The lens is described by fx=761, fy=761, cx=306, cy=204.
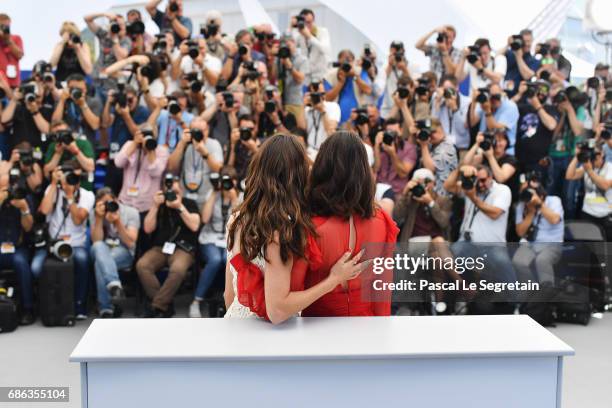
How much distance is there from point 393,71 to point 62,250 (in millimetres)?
3196

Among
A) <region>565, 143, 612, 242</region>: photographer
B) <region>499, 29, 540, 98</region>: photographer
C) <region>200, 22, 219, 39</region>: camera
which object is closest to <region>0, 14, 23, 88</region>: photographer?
<region>200, 22, 219, 39</region>: camera

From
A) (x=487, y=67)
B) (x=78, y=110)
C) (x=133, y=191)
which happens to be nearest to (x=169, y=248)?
(x=133, y=191)

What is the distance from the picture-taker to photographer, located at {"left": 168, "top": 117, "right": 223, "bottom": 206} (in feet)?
18.9

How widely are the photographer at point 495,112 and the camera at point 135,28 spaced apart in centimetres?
284

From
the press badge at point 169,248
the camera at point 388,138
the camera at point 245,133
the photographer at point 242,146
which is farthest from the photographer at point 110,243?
the camera at point 388,138

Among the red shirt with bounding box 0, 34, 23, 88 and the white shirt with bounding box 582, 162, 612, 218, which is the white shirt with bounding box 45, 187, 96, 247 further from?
the white shirt with bounding box 582, 162, 612, 218

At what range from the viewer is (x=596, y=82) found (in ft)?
21.4

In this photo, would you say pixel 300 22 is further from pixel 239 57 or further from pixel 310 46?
pixel 239 57

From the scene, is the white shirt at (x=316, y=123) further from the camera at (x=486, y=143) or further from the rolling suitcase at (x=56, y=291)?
the rolling suitcase at (x=56, y=291)

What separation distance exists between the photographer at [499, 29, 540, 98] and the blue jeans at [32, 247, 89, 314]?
3.84 meters

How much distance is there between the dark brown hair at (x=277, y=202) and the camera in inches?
88.4

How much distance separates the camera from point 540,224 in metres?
5.71

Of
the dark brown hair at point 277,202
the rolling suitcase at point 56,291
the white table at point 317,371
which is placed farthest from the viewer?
the rolling suitcase at point 56,291

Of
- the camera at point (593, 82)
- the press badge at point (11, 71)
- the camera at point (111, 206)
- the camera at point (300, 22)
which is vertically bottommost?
the camera at point (111, 206)
